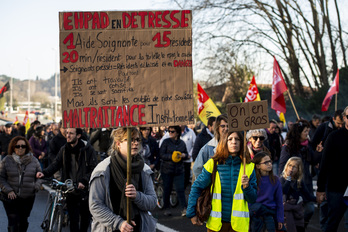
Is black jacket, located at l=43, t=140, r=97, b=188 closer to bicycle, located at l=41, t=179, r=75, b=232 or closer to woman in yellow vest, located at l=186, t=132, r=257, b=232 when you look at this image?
bicycle, located at l=41, t=179, r=75, b=232

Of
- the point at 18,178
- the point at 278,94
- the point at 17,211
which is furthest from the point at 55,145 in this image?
the point at 278,94

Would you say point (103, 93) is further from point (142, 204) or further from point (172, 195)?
point (172, 195)

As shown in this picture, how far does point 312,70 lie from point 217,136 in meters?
25.7

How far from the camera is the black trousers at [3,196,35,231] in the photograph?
25.7 ft

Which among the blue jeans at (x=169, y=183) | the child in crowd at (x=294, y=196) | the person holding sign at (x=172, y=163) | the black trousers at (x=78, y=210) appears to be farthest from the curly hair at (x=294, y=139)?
the black trousers at (x=78, y=210)

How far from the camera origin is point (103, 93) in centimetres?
465

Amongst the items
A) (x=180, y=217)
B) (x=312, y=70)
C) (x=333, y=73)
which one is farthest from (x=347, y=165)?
(x=312, y=70)

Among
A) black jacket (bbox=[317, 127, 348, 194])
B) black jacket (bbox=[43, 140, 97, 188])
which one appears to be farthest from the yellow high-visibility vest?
black jacket (bbox=[43, 140, 97, 188])

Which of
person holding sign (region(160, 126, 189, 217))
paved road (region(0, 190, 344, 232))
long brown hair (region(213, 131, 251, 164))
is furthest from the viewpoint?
person holding sign (region(160, 126, 189, 217))

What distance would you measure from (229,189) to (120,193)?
3.72 ft

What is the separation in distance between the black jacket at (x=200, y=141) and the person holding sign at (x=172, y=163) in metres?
0.83

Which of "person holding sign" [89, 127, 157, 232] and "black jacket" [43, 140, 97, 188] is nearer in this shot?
"person holding sign" [89, 127, 157, 232]

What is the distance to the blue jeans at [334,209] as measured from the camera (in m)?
6.70

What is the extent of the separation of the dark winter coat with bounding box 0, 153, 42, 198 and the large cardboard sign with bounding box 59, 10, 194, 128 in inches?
139
